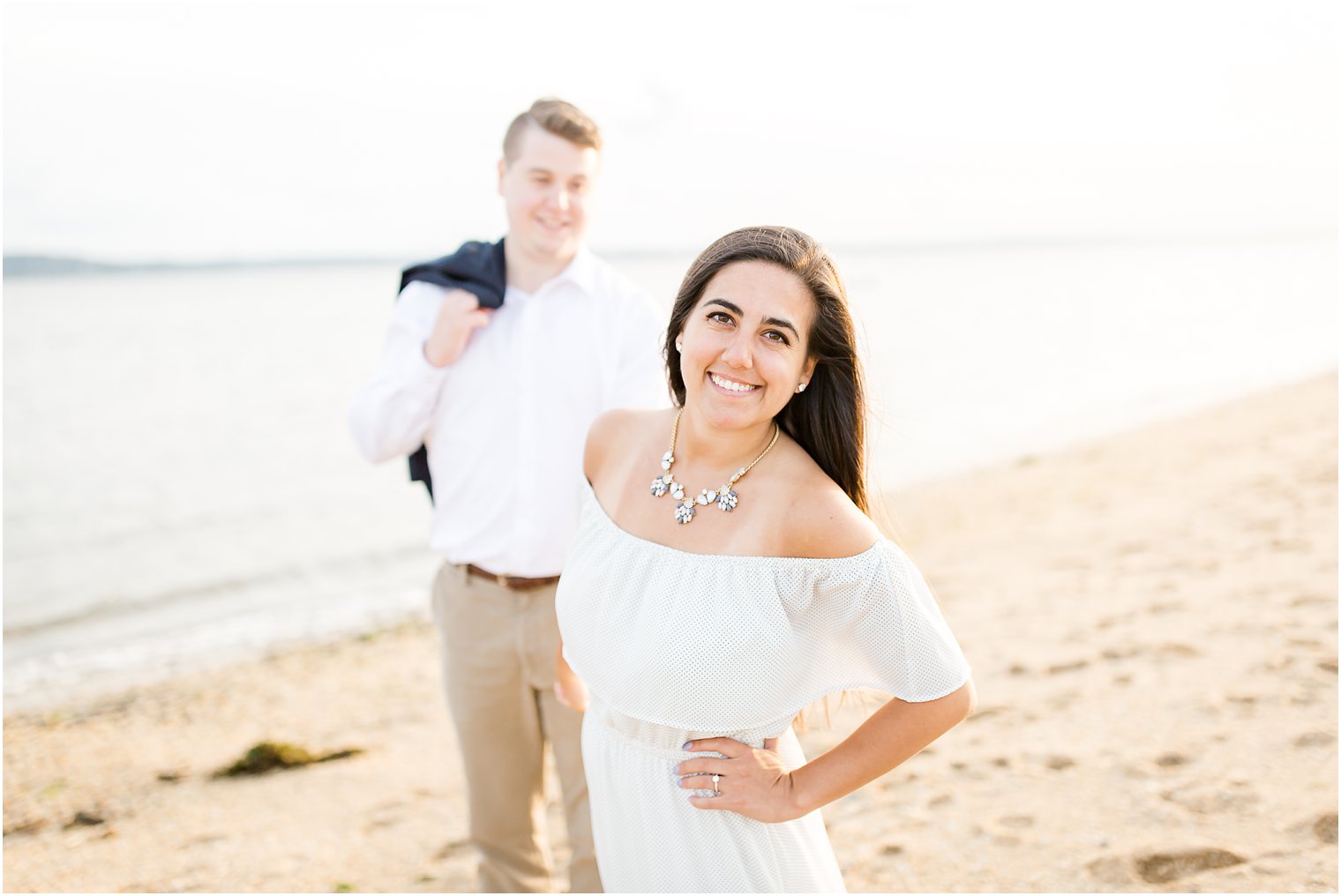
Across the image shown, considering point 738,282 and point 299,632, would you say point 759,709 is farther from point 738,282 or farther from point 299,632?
point 299,632

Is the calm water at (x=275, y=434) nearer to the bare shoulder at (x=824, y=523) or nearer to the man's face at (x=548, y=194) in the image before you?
the bare shoulder at (x=824, y=523)

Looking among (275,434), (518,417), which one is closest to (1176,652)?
(518,417)

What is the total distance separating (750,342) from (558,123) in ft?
4.79

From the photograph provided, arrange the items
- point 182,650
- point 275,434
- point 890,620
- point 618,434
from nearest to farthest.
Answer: point 890,620 < point 618,434 < point 182,650 < point 275,434

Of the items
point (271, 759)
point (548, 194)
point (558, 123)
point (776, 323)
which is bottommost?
point (271, 759)

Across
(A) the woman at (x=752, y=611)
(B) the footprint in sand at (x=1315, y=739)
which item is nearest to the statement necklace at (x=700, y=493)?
(A) the woman at (x=752, y=611)

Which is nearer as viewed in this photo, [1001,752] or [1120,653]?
[1001,752]

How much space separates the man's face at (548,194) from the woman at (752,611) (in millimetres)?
1099

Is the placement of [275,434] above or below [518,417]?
below

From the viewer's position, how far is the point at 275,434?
18.5 metres

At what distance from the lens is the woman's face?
6.51 feet

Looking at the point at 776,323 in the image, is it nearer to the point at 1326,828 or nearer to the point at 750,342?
the point at 750,342

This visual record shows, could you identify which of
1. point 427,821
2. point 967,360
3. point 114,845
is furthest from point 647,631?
point 967,360

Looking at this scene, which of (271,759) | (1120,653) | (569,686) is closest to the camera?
(569,686)
